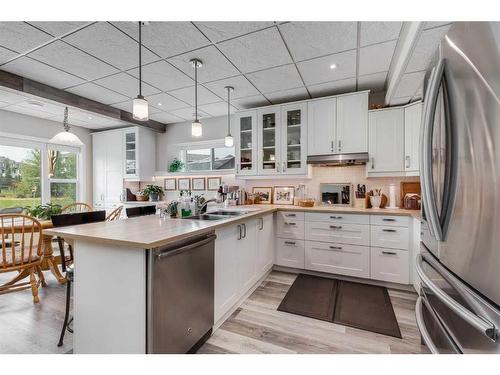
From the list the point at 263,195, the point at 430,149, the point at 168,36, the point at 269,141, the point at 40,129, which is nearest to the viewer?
the point at 430,149

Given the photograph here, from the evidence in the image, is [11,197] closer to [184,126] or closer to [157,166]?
[157,166]

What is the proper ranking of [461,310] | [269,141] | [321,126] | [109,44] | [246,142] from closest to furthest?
[461,310] → [109,44] → [321,126] → [269,141] → [246,142]

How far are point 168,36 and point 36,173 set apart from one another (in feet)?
13.8

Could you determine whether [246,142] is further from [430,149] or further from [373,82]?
[430,149]

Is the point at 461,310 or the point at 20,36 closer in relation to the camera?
the point at 461,310

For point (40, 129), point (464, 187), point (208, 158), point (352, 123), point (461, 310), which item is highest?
point (40, 129)

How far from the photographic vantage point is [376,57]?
2.43m

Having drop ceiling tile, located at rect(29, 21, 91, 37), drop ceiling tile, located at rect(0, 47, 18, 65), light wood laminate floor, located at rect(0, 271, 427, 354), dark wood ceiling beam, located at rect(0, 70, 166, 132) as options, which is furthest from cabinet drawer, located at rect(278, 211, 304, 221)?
drop ceiling tile, located at rect(0, 47, 18, 65)

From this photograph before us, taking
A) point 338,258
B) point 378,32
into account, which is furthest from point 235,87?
point 338,258

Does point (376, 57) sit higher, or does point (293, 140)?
point (376, 57)

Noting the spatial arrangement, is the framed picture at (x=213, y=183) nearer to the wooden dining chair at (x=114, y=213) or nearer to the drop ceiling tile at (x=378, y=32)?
the wooden dining chair at (x=114, y=213)

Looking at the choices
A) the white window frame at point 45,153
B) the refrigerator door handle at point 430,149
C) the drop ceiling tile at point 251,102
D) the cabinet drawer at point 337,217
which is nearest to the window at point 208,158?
the drop ceiling tile at point 251,102

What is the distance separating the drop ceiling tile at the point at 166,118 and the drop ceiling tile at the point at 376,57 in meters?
3.24

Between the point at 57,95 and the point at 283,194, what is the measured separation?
11.5 feet
